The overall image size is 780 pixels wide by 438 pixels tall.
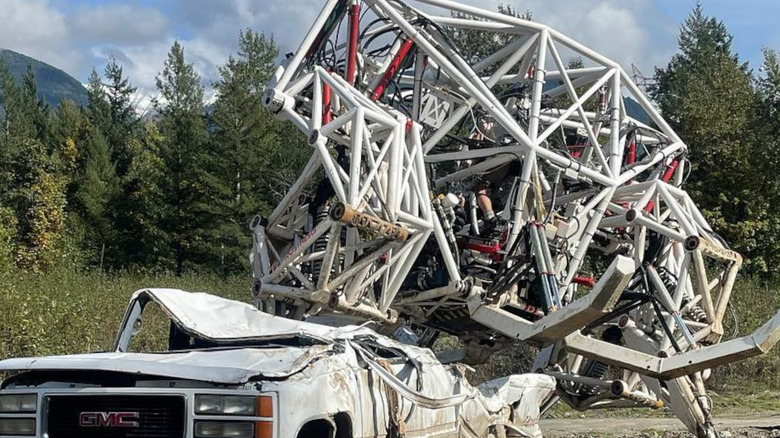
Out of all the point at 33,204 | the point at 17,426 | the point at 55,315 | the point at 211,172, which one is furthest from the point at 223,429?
the point at 211,172

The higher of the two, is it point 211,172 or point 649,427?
point 211,172

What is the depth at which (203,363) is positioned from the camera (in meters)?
6.87

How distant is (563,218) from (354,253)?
370 cm

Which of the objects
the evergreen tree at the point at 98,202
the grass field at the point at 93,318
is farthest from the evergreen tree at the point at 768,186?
the evergreen tree at the point at 98,202

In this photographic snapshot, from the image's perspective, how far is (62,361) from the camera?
7008mm

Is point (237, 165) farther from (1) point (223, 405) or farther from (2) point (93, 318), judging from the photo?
(1) point (223, 405)

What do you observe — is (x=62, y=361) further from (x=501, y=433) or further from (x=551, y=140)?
(x=551, y=140)

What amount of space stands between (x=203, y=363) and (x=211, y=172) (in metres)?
44.7

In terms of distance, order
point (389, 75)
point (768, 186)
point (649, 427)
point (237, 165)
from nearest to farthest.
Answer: point (389, 75) < point (649, 427) < point (768, 186) < point (237, 165)

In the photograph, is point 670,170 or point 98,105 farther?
point 98,105

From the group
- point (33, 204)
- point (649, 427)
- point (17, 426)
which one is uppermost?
point (33, 204)

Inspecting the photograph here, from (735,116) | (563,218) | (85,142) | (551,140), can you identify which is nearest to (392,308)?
(563,218)

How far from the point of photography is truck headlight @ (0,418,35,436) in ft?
22.8

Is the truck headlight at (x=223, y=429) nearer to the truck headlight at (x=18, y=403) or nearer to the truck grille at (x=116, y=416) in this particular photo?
the truck grille at (x=116, y=416)
